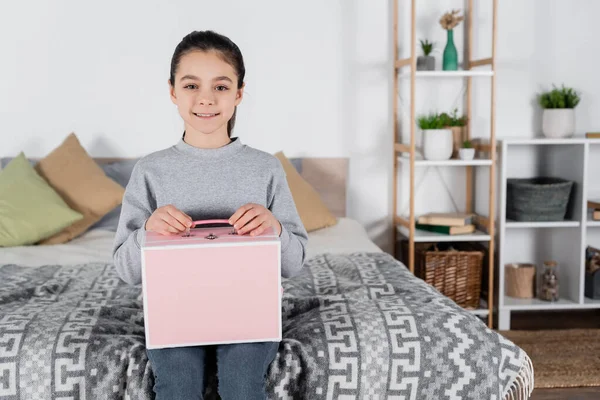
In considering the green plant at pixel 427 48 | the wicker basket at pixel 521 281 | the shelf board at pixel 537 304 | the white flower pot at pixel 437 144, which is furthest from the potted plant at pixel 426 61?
the shelf board at pixel 537 304

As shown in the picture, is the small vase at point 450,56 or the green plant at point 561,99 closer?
the small vase at point 450,56

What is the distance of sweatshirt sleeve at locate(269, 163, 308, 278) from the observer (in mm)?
1742

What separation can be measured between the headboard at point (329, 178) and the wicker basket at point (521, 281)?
2.86 feet

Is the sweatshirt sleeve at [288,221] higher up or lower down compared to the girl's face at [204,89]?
lower down

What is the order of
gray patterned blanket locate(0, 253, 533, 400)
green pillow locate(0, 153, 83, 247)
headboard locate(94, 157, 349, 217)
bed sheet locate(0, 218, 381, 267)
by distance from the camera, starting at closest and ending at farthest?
gray patterned blanket locate(0, 253, 533, 400) < bed sheet locate(0, 218, 381, 267) < green pillow locate(0, 153, 83, 247) < headboard locate(94, 157, 349, 217)

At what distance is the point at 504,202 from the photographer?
3268 mm

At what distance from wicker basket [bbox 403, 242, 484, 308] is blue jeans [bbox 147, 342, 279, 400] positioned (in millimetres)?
1816

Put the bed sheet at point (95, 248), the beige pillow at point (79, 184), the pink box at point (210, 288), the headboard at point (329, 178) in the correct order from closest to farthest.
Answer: the pink box at point (210, 288) < the bed sheet at point (95, 248) < the beige pillow at point (79, 184) < the headboard at point (329, 178)

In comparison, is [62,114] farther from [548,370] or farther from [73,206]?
[548,370]

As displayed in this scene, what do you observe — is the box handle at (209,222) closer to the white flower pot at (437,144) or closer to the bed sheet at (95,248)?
the bed sheet at (95,248)

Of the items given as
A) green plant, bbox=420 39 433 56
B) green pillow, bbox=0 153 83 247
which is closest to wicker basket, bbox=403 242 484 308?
green plant, bbox=420 39 433 56

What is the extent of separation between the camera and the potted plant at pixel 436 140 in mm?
3246

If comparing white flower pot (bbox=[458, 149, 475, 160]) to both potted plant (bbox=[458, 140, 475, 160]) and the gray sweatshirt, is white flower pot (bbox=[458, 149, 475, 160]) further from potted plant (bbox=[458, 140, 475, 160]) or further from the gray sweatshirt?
the gray sweatshirt

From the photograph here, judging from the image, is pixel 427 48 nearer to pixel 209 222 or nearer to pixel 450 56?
pixel 450 56
